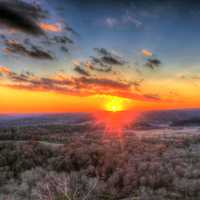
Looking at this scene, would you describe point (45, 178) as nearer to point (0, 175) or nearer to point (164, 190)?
point (0, 175)

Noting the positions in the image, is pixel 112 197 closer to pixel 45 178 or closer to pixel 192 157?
pixel 45 178

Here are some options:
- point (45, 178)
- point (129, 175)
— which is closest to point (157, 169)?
point (129, 175)

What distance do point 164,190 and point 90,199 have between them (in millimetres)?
2845

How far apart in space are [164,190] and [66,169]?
5.30 meters

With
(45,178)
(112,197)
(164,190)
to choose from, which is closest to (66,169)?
(45,178)

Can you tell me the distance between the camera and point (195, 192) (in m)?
7.55

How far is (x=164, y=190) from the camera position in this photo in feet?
24.7

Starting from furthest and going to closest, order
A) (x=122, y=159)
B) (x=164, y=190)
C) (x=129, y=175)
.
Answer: (x=122, y=159)
(x=129, y=175)
(x=164, y=190)

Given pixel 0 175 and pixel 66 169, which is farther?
pixel 66 169

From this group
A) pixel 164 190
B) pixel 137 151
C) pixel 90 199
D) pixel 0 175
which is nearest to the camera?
pixel 90 199

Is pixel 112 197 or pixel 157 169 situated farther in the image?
pixel 157 169

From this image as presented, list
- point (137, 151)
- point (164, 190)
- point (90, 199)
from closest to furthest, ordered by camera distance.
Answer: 1. point (90, 199)
2. point (164, 190)
3. point (137, 151)

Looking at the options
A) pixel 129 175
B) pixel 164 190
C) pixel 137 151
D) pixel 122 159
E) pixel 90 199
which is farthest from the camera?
pixel 137 151

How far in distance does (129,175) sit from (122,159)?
2.76m
